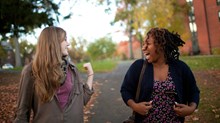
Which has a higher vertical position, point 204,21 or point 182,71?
point 204,21

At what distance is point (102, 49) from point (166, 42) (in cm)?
7381

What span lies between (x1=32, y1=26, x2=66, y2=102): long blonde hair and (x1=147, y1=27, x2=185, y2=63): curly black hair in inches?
34.4

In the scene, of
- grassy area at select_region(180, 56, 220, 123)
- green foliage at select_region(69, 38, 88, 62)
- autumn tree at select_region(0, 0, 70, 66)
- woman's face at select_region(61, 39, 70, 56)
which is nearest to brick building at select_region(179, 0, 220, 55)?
grassy area at select_region(180, 56, 220, 123)

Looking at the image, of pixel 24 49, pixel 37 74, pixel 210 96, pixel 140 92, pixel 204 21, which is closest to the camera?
pixel 37 74

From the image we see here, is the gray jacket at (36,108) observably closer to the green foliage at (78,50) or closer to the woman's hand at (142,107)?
the woman's hand at (142,107)

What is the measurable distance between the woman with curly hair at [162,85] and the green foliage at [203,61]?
7.41 feet

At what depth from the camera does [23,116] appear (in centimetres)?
221

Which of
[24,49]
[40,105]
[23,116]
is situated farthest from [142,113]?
[24,49]

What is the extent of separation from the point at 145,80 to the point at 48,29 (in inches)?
38.1

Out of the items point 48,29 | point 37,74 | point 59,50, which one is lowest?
point 37,74

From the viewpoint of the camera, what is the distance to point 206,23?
4449 mm

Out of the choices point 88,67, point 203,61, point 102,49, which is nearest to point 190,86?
point 88,67

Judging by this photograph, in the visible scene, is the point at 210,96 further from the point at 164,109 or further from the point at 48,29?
the point at 48,29

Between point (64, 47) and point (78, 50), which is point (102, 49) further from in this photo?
point (64, 47)
